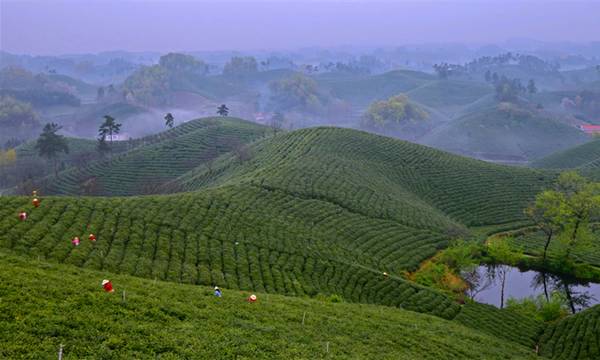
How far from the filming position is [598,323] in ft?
134

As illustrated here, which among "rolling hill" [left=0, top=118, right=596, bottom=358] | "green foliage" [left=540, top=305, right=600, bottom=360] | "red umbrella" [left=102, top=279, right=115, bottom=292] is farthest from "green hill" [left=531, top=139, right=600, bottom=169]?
"red umbrella" [left=102, top=279, right=115, bottom=292]

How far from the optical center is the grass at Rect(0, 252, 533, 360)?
811 inches

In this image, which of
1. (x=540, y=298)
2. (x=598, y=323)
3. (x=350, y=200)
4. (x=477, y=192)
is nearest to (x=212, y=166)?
(x=350, y=200)

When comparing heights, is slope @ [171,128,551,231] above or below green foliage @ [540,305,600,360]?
above

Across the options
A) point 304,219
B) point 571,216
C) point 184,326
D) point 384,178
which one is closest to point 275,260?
point 304,219

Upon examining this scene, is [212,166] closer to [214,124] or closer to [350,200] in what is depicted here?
[214,124]

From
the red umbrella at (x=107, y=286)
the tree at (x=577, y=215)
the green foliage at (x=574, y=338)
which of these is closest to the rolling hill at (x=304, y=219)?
the red umbrella at (x=107, y=286)

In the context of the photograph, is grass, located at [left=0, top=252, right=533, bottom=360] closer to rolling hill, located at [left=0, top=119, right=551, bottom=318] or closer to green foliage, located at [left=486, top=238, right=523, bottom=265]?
rolling hill, located at [left=0, top=119, right=551, bottom=318]

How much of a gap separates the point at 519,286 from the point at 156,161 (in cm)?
→ 9337

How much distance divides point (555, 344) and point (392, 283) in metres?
15.3

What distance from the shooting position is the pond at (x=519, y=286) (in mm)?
53931

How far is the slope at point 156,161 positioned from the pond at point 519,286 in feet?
233

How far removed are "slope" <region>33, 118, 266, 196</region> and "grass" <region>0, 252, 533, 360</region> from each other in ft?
245

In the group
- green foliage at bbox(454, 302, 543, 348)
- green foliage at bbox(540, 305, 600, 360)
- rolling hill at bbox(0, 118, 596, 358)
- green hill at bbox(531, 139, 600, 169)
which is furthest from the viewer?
green hill at bbox(531, 139, 600, 169)
